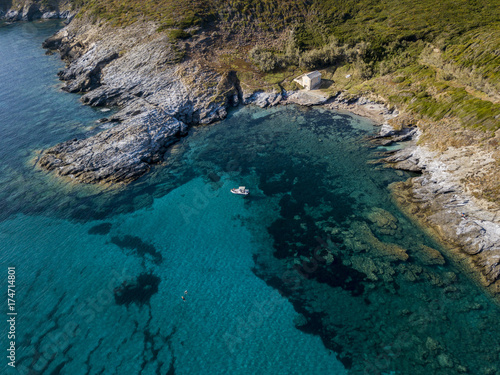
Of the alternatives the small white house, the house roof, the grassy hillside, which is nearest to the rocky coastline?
the small white house

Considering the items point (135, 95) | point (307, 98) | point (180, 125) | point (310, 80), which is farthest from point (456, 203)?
point (135, 95)

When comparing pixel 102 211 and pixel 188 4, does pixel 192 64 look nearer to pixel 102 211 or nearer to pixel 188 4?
pixel 188 4

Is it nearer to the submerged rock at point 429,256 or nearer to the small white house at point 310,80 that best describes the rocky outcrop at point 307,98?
the small white house at point 310,80

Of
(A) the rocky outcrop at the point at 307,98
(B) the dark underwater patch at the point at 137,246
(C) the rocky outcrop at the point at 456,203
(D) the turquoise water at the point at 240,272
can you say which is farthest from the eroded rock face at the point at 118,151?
(C) the rocky outcrop at the point at 456,203

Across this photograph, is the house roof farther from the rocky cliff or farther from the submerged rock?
the submerged rock

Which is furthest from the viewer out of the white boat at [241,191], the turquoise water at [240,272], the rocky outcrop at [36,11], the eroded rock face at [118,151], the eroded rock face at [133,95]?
the rocky outcrop at [36,11]

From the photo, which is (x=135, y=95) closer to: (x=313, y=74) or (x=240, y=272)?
(x=313, y=74)
